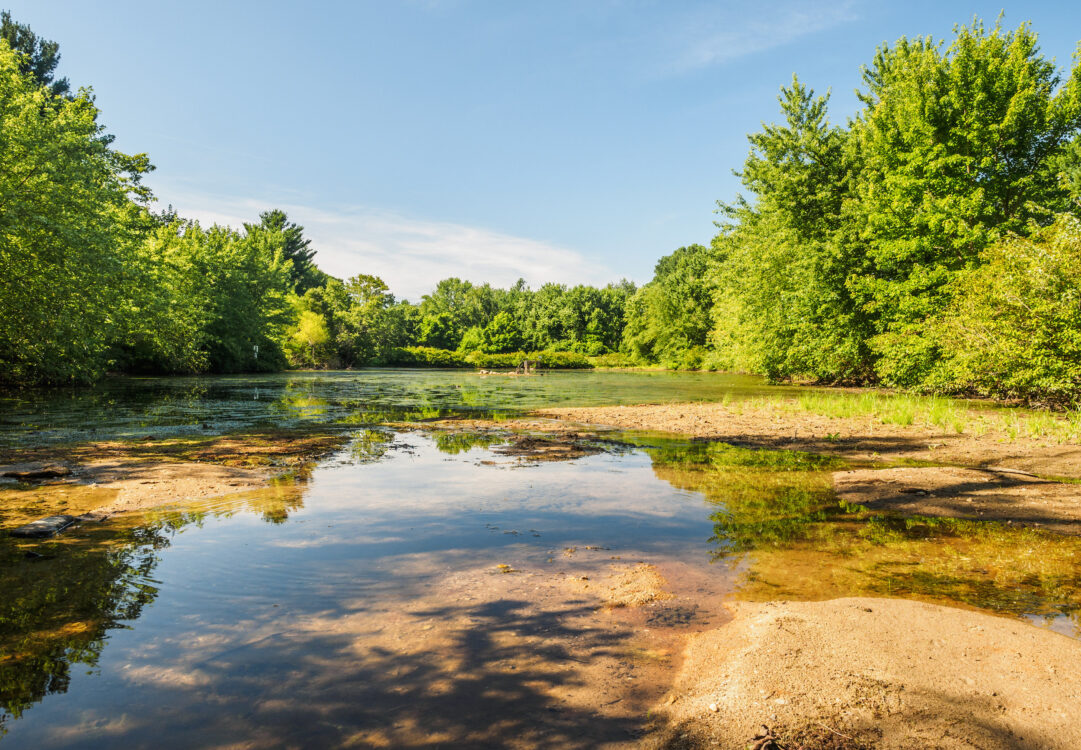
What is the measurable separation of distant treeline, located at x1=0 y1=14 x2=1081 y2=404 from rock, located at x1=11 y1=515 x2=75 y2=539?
14.7 m

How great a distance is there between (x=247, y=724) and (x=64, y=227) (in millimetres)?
20365

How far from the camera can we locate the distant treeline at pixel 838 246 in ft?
55.0

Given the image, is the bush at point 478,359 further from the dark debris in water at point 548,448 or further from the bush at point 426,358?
the dark debris in water at point 548,448

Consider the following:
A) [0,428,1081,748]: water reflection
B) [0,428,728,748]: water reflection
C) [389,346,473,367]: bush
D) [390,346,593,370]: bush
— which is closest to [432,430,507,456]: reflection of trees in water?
[0,428,1081,748]: water reflection

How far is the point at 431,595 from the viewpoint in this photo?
15.9 ft

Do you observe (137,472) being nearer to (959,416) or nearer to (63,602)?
(63,602)

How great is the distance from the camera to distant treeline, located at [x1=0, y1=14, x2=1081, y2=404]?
55.0 ft

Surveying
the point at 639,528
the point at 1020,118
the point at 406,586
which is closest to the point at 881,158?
the point at 1020,118

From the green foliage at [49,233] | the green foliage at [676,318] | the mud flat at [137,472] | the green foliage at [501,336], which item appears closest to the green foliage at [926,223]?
the mud flat at [137,472]

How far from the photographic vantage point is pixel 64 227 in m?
17.0

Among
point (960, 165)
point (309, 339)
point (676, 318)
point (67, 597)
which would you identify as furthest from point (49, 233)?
point (676, 318)

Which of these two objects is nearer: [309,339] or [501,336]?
[309,339]

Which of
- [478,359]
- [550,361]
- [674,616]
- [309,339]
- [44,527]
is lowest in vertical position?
[674,616]

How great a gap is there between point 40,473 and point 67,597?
5.50 m
